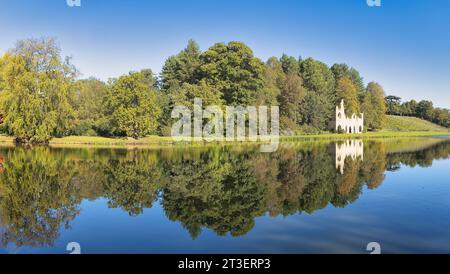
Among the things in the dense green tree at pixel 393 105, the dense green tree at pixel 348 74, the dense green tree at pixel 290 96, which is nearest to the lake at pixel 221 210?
the dense green tree at pixel 290 96

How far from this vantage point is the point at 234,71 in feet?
202

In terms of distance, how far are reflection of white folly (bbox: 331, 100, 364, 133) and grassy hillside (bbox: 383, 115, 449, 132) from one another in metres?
24.5

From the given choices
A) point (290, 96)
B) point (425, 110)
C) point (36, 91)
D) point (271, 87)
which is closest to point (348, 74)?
point (290, 96)

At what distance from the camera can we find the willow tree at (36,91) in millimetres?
48281

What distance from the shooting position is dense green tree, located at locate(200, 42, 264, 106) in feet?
203

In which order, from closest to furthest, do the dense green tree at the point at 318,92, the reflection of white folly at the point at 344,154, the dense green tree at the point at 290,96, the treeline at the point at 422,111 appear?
the reflection of white folly at the point at 344,154
the dense green tree at the point at 290,96
the dense green tree at the point at 318,92
the treeline at the point at 422,111

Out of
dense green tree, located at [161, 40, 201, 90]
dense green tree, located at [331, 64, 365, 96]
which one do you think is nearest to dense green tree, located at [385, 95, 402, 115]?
dense green tree, located at [331, 64, 365, 96]

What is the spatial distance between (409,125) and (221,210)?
436ft

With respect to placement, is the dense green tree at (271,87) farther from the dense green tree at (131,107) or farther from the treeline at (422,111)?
the treeline at (422,111)

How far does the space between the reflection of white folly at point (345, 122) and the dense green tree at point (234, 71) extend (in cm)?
3675
